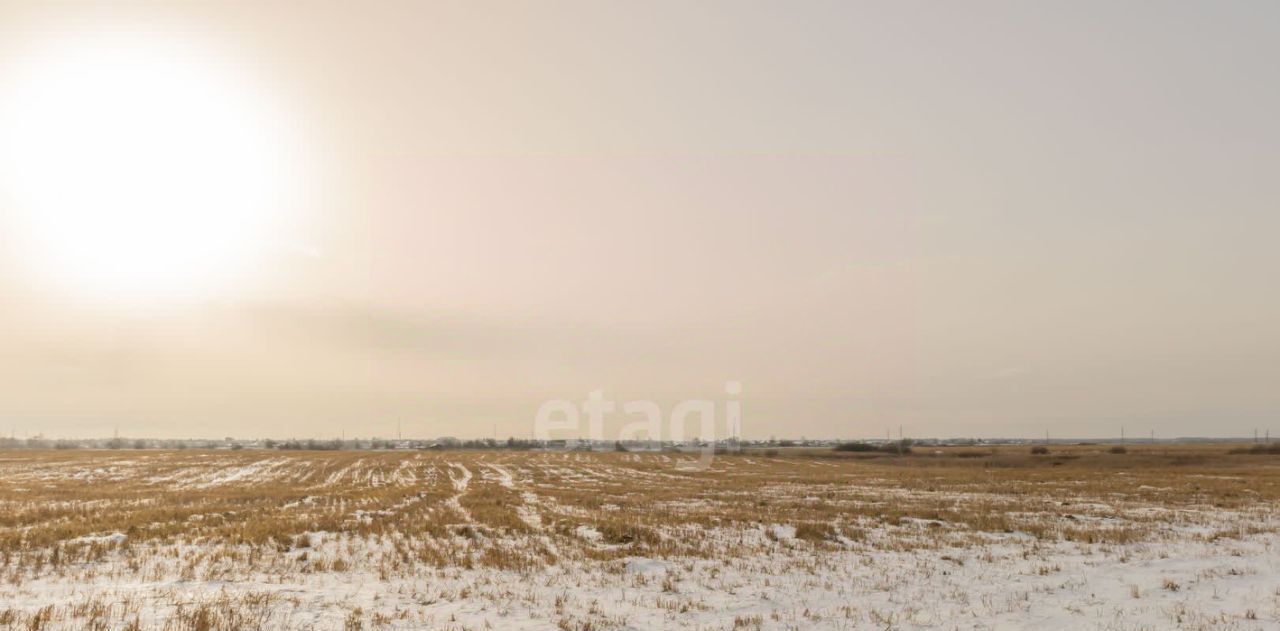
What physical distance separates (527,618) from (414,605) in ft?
7.37

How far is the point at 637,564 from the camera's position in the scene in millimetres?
16453

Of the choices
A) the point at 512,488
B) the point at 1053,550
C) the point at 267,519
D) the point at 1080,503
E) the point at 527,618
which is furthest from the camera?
the point at 512,488

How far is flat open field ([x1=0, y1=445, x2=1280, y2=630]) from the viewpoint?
39.2 ft

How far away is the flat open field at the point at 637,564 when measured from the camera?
11.9 meters

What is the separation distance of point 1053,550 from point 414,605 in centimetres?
1568

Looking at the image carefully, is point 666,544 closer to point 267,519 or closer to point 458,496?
point 267,519

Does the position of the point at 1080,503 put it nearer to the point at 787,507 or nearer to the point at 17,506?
the point at 787,507

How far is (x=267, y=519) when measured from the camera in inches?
974

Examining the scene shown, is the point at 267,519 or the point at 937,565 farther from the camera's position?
the point at 267,519

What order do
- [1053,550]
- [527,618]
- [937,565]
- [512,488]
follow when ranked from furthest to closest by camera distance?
1. [512,488]
2. [1053,550]
3. [937,565]
4. [527,618]

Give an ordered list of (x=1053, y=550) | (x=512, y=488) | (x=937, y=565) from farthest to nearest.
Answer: (x=512, y=488) → (x=1053, y=550) → (x=937, y=565)

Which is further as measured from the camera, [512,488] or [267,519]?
[512,488]

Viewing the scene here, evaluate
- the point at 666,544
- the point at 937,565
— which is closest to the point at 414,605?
the point at 666,544

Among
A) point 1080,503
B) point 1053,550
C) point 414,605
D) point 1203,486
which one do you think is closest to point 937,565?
point 1053,550
